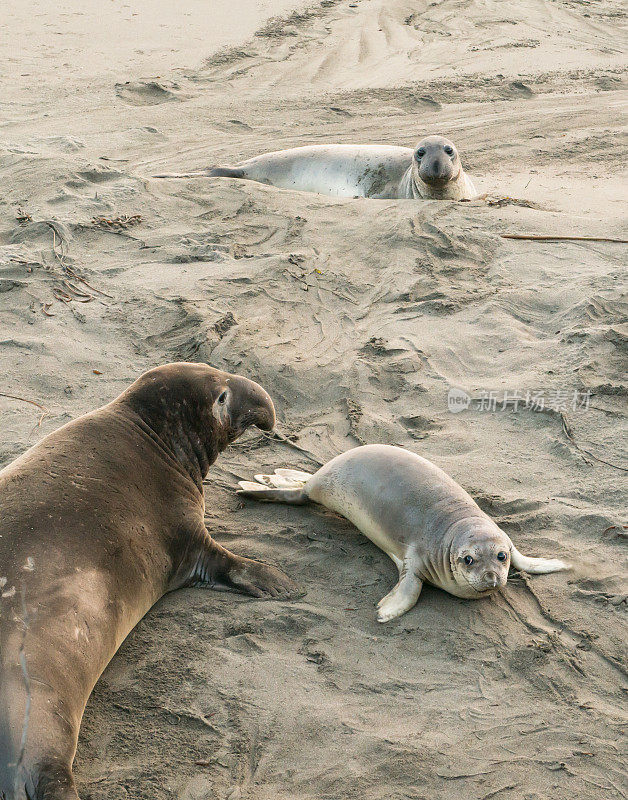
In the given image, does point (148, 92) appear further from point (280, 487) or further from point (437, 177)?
point (280, 487)

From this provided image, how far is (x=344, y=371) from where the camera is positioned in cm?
512

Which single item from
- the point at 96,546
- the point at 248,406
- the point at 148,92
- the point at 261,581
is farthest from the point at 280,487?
the point at 148,92

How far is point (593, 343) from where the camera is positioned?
16.9 feet

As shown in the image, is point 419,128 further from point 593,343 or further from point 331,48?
point 593,343

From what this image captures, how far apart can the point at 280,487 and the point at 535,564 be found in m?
1.28

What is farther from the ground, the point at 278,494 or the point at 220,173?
the point at 220,173

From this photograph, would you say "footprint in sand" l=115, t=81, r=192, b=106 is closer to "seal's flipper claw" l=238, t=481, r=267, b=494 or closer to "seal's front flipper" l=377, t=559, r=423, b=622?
"seal's flipper claw" l=238, t=481, r=267, b=494

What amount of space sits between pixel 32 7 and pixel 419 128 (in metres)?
7.53

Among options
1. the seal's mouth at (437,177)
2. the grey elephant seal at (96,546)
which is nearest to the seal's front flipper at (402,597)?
the grey elephant seal at (96,546)

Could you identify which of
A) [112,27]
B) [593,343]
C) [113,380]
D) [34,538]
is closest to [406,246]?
[593,343]

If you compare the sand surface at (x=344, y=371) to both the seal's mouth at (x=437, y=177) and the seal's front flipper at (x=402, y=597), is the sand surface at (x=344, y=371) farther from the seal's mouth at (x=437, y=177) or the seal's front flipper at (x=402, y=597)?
the seal's mouth at (x=437, y=177)

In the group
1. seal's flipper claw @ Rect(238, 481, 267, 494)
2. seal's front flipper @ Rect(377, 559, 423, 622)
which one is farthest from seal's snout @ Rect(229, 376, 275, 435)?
seal's front flipper @ Rect(377, 559, 423, 622)

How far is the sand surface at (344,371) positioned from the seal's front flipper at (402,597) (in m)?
0.06

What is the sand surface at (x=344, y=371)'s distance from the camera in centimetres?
291
